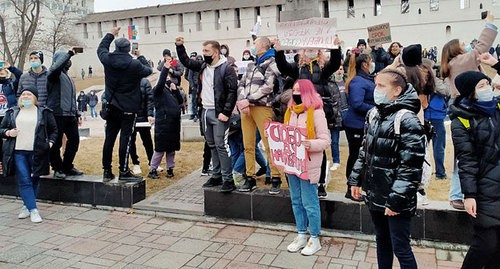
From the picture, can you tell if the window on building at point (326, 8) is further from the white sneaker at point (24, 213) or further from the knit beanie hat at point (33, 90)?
the white sneaker at point (24, 213)

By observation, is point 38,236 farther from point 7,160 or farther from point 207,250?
point 207,250

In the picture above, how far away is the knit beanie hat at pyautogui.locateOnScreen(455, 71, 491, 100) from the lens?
3.22 m

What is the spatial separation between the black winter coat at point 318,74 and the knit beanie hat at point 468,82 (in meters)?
1.79

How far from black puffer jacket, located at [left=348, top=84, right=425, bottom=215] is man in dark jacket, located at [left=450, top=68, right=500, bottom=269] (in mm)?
337

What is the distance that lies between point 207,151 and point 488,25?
436cm

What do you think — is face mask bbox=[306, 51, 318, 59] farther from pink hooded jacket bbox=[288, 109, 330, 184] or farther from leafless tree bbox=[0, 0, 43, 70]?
leafless tree bbox=[0, 0, 43, 70]

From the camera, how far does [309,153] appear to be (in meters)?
4.31

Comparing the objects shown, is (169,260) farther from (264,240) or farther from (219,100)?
(219,100)

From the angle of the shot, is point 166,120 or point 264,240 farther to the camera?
point 166,120

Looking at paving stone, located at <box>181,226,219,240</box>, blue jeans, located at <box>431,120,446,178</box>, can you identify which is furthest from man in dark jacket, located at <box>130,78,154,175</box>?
blue jeans, located at <box>431,120,446,178</box>

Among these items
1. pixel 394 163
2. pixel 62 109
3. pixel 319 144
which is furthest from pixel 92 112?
pixel 394 163

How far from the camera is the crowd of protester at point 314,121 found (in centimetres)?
315

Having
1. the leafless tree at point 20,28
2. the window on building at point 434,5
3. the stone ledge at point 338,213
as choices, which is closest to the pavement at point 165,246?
the stone ledge at point 338,213

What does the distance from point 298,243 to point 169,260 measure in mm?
1306
